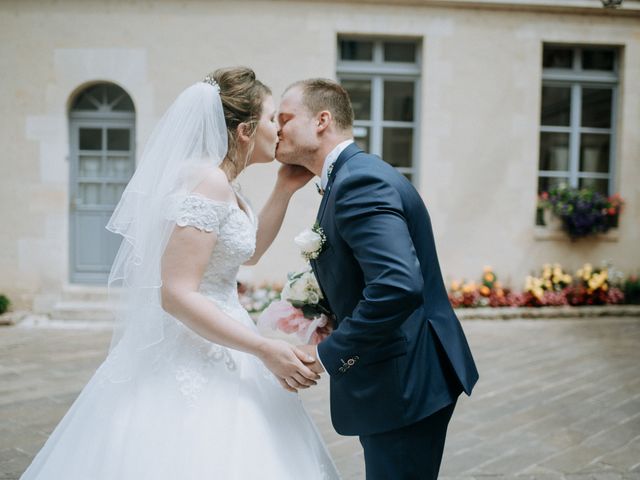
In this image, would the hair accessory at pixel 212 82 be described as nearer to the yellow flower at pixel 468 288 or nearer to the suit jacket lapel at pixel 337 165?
the suit jacket lapel at pixel 337 165

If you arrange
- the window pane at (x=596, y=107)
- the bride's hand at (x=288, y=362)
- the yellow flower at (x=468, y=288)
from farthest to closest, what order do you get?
the window pane at (x=596, y=107)
the yellow flower at (x=468, y=288)
the bride's hand at (x=288, y=362)

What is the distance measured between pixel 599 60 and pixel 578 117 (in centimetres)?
91

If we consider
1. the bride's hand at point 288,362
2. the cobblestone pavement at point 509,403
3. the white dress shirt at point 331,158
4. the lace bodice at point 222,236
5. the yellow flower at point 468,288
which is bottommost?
the cobblestone pavement at point 509,403

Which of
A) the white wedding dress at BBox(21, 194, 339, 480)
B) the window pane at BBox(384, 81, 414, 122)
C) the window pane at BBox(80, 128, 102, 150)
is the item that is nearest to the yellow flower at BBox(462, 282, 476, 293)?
the window pane at BBox(384, 81, 414, 122)

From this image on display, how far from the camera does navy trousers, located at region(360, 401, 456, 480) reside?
6.75 feet

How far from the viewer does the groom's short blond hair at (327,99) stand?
7.52 feet

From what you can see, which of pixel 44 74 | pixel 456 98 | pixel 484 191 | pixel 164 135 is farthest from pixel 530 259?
pixel 164 135

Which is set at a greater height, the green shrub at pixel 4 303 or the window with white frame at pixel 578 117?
the window with white frame at pixel 578 117

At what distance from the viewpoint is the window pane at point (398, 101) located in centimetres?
934

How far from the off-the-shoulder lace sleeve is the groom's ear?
433 mm

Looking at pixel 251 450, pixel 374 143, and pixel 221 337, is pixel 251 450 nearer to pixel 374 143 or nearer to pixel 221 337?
pixel 221 337

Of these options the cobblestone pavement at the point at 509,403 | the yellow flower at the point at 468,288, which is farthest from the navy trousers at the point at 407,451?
the yellow flower at the point at 468,288

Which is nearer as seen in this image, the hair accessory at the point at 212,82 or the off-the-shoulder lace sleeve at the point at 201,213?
the off-the-shoulder lace sleeve at the point at 201,213

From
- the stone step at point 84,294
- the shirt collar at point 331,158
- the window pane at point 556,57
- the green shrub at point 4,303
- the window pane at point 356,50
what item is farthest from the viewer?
the window pane at point 556,57
